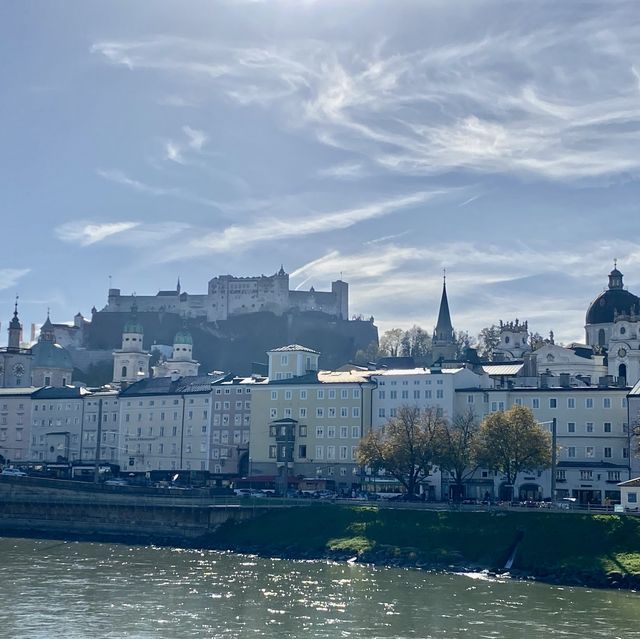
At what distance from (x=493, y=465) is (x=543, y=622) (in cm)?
2939

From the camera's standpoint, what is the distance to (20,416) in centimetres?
11794

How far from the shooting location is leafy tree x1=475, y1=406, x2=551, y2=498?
74.5m

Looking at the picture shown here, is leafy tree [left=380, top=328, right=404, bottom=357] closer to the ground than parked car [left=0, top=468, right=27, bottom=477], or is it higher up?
higher up

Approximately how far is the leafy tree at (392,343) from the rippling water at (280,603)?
362ft

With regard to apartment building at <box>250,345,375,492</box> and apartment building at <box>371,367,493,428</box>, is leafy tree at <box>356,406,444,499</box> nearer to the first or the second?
apartment building at <box>371,367,493,428</box>

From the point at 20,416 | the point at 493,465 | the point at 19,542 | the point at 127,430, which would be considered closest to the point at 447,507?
the point at 493,465

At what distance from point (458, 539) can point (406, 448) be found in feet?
44.3

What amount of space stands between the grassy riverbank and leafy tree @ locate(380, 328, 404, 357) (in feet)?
321

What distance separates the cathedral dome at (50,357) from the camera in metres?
138

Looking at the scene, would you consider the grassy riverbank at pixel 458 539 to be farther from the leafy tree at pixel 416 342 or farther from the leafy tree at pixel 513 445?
the leafy tree at pixel 416 342

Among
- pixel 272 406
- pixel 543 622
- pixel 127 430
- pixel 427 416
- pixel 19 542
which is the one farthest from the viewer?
pixel 127 430

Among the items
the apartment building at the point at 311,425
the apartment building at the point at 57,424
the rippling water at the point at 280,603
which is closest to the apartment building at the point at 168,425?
the apartment building at the point at 57,424

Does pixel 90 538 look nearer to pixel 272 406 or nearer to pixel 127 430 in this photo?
pixel 272 406

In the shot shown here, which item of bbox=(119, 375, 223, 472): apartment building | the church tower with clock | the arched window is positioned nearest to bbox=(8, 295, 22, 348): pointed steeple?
the church tower with clock
